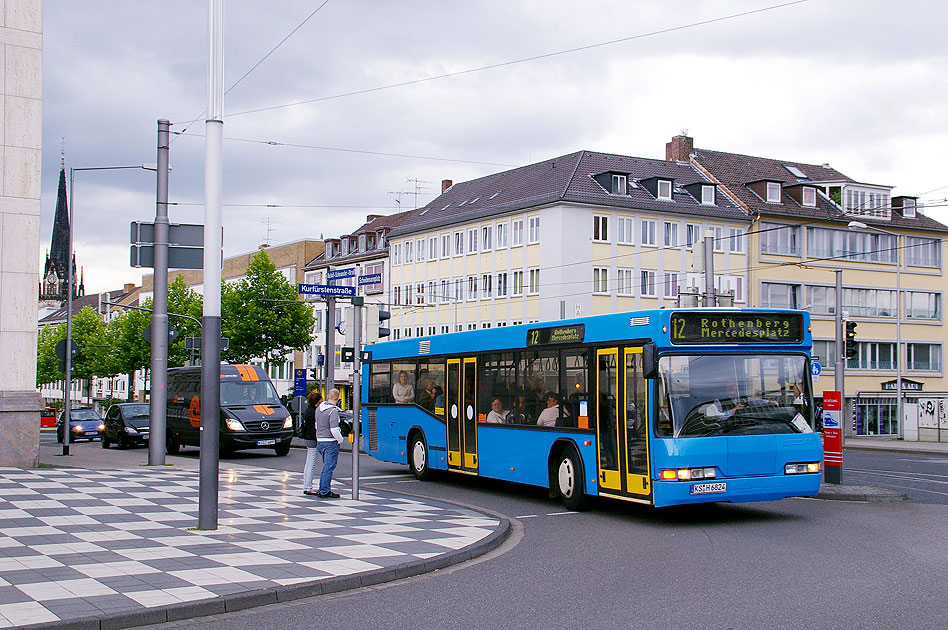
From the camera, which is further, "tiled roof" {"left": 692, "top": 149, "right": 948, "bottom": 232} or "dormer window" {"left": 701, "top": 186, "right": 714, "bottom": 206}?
"tiled roof" {"left": 692, "top": 149, "right": 948, "bottom": 232}

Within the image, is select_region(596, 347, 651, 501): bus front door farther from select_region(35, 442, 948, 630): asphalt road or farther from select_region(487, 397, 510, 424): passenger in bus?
select_region(487, 397, 510, 424): passenger in bus

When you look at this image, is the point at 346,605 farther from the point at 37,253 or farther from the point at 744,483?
the point at 37,253

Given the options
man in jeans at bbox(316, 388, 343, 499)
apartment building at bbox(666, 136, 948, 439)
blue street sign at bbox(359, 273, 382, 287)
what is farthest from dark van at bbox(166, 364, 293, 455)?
apartment building at bbox(666, 136, 948, 439)

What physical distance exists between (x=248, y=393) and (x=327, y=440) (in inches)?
558

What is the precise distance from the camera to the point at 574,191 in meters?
57.6

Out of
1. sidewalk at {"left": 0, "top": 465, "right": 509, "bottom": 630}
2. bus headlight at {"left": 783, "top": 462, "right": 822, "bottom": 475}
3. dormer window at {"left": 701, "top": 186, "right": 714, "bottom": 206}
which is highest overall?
dormer window at {"left": 701, "top": 186, "right": 714, "bottom": 206}

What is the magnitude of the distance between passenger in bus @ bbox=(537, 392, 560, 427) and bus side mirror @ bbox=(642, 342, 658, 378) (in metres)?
2.67

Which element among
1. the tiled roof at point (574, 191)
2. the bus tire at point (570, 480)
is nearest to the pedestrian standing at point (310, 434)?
the bus tire at point (570, 480)

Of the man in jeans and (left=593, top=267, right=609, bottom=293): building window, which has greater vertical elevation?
(left=593, top=267, right=609, bottom=293): building window

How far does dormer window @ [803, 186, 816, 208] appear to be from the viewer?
219 feet

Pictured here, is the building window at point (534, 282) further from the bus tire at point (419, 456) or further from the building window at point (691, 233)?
the bus tire at point (419, 456)

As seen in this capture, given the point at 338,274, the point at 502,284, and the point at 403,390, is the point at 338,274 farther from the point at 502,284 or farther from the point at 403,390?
the point at 502,284

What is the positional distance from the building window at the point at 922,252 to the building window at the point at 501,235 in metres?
27.7

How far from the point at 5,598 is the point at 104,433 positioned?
97.9ft
